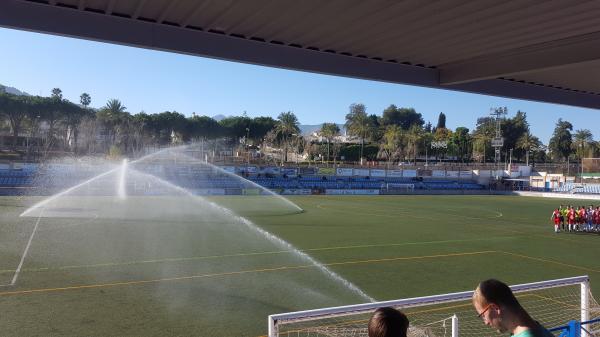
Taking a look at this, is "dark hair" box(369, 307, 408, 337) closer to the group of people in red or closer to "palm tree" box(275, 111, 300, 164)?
the group of people in red

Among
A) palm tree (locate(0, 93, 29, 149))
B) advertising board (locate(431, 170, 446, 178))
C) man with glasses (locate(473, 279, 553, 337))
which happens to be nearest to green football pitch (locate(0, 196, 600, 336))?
man with glasses (locate(473, 279, 553, 337))

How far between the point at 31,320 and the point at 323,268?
962 cm

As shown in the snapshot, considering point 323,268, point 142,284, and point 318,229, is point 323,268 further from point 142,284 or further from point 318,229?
point 318,229

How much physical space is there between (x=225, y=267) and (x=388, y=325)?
50.2ft

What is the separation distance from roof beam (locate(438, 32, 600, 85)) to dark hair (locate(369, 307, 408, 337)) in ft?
18.4

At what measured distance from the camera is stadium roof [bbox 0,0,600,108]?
5.70 m

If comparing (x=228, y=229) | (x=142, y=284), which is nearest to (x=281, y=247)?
(x=228, y=229)

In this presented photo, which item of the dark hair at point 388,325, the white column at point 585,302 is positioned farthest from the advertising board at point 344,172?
the dark hair at point 388,325

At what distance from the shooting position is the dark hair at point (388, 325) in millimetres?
2730

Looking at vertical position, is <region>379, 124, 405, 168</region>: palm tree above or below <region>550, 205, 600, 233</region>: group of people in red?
above

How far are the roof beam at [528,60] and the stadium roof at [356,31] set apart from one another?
0.01 metres

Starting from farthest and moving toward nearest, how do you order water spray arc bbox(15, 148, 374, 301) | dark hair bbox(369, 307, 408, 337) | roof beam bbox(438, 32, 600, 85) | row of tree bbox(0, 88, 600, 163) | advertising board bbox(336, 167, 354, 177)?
row of tree bbox(0, 88, 600, 163) → advertising board bbox(336, 167, 354, 177) → water spray arc bbox(15, 148, 374, 301) → roof beam bbox(438, 32, 600, 85) → dark hair bbox(369, 307, 408, 337)

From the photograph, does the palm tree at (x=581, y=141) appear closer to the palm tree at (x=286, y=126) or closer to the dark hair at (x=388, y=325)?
the palm tree at (x=286, y=126)

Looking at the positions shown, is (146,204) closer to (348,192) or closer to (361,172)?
(348,192)
